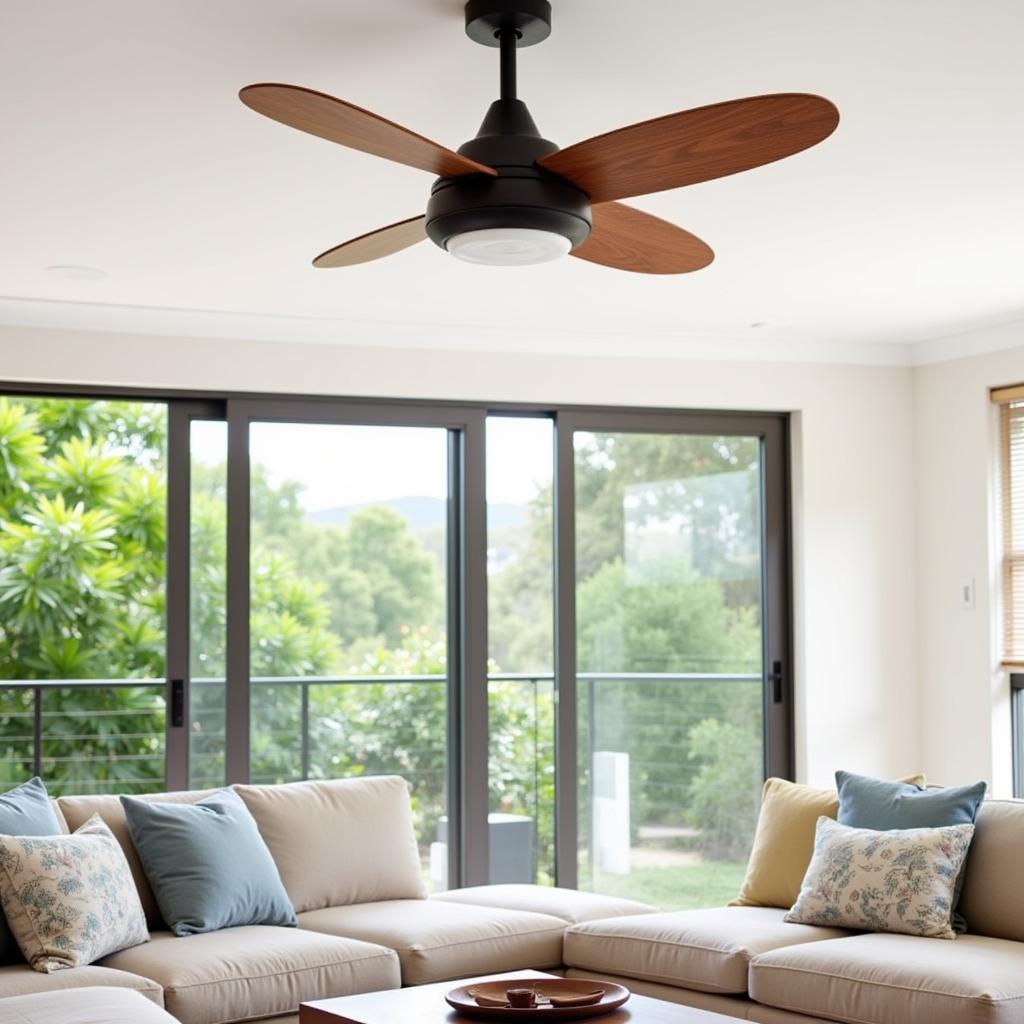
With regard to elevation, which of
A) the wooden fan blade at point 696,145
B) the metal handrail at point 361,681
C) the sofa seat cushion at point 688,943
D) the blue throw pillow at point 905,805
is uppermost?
the wooden fan blade at point 696,145

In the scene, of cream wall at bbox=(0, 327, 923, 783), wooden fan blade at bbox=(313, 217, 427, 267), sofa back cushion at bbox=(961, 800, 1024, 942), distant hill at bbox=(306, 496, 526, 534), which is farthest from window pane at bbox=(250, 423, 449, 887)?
wooden fan blade at bbox=(313, 217, 427, 267)

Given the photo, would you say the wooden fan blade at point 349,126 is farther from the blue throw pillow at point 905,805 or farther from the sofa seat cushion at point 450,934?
the blue throw pillow at point 905,805

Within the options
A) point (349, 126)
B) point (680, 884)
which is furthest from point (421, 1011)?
point (680, 884)

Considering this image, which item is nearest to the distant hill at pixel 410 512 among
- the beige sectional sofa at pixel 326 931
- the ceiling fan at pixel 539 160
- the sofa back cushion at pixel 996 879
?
the beige sectional sofa at pixel 326 931

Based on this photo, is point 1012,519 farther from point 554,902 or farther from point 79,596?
point 79,596

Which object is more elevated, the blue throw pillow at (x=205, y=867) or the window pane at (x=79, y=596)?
the window pane at (x=79, y=596)

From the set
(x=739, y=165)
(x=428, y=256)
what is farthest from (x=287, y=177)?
(x=739, y=165)

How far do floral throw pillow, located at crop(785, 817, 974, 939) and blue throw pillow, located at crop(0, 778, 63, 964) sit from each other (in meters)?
2.21

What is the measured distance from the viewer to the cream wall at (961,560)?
6098 millimetres

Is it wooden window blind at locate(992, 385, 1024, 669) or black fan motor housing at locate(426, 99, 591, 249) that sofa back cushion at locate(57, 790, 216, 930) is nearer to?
black fan motor housing at locate(426, 99, 591, 249)

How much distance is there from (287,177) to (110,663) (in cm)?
491

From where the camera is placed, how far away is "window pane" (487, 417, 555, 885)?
6.08 m

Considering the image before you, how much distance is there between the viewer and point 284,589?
6.22 m

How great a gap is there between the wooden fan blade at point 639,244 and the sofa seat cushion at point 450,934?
2123 mm
